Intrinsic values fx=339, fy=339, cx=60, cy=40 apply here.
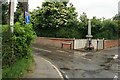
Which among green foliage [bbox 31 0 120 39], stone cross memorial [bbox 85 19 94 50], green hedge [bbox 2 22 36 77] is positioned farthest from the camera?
green foliage [bbox 31 0 120 39]

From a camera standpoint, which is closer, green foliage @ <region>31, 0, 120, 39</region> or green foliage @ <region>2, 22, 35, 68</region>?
green foliage @ <region>2, 22, 35, 68</region>

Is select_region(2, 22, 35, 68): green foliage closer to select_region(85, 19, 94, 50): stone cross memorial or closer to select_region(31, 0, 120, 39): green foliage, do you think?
select_region(85, 19, 94, 50): stone cross memorial

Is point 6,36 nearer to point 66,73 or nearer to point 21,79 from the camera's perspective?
point 21,79

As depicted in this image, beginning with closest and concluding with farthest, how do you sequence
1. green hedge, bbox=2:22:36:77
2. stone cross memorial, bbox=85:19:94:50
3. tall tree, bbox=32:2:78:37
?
green hedge, bbox=2:22:36:77 < stone cross memorial, bbox=85:19:94:50 < tall tree, bbox=32:2:78:37

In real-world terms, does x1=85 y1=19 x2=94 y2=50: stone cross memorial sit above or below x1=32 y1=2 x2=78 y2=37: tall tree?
below

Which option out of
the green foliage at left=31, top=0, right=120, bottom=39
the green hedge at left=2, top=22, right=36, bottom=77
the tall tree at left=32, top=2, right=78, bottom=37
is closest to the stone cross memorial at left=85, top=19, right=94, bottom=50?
the green foliage at left=31, top=0, right=120, bottom=39

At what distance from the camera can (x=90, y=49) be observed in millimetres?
33625

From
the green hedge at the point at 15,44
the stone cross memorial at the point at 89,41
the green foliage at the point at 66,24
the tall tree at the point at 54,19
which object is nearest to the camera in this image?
the green hedge at the point at 15,44

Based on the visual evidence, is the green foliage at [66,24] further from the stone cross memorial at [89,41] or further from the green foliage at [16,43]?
the green foliage at [16,43]

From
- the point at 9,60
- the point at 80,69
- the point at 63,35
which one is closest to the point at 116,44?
the point at 63,35

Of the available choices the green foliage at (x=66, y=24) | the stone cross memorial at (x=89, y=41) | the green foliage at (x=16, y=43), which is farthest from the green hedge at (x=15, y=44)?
the green foliage at (x=66, y=24)

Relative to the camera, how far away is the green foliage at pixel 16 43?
15336mm

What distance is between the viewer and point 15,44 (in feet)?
53.9

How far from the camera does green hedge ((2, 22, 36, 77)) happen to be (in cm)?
1525
